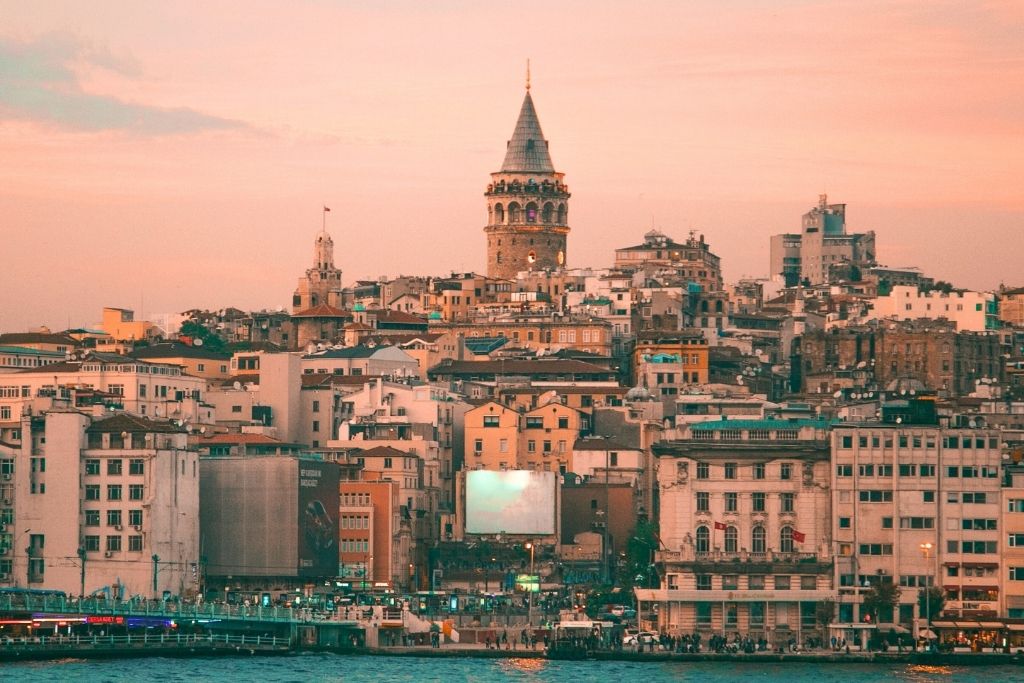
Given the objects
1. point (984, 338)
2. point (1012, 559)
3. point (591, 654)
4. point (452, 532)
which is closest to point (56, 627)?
point (591, 654)

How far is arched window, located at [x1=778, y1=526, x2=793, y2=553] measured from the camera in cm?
13188

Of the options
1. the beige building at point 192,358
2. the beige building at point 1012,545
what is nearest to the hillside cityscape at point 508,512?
the beige building at point 1012,545

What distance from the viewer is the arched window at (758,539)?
5187 inches

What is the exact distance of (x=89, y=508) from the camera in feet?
449

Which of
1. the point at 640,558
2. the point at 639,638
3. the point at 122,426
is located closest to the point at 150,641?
the point at 122,426

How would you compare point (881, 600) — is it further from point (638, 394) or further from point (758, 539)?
point (638, 394)

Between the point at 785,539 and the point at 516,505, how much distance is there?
22.6 m

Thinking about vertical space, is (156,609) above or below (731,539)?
below

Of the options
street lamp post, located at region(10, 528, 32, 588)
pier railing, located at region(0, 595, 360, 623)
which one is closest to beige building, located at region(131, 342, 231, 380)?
street lamp post, located at region(10, 528, 32, 588)

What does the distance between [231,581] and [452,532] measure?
637 inches

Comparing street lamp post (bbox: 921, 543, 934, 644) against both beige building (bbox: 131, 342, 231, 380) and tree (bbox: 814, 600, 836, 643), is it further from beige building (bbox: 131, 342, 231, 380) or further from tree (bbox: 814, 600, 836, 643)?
beige building (bbox: 131, 342, 231, 380)

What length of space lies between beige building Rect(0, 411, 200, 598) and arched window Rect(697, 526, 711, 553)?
24.6 metres

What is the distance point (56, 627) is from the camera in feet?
414

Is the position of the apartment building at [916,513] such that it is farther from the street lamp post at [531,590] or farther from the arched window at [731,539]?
the street lamp post at [531,590]
